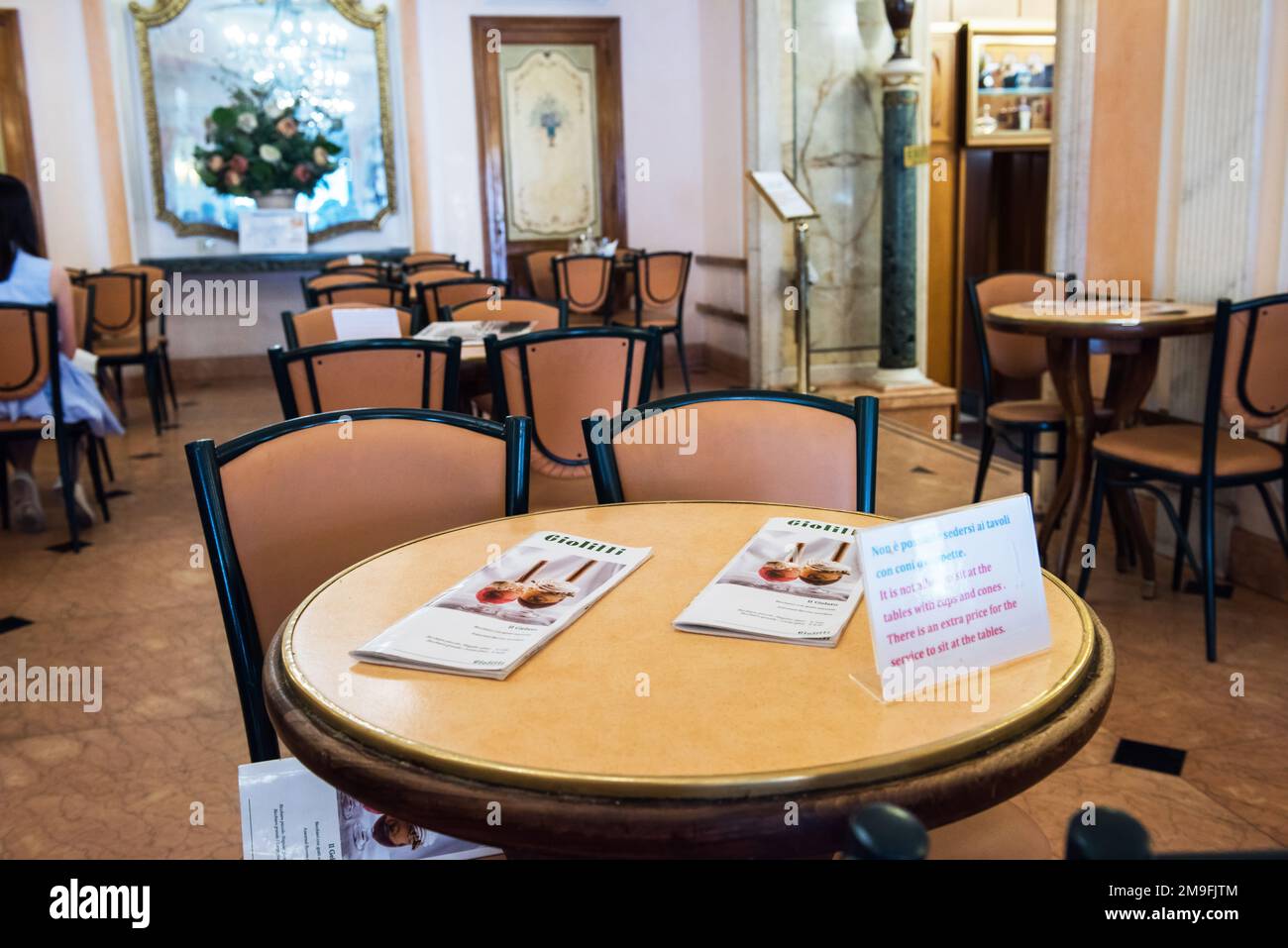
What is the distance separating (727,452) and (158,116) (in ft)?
25.6

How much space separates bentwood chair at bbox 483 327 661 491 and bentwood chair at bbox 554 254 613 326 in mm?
3891

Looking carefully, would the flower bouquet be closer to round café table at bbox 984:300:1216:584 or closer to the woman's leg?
the woman's leg

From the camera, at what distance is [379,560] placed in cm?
Result: 144

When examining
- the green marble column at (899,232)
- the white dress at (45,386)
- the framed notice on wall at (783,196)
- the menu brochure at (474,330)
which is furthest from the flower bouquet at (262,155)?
the menu brochure at (474,330)

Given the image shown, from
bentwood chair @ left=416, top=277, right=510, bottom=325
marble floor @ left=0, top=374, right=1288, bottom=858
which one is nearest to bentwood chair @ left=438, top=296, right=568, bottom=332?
marble floor @ left=0, top=374, right=1288, bottom=858

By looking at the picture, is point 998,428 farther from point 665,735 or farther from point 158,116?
point 158,116

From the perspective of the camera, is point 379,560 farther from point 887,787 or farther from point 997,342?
point 997,342

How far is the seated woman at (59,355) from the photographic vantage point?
13.9 ft

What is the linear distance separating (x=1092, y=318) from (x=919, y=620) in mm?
2508

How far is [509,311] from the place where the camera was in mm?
3900

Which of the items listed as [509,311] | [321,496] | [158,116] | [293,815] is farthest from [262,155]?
[293,815]

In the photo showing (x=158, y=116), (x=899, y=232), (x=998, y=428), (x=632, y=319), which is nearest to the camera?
(x=998, y=428)

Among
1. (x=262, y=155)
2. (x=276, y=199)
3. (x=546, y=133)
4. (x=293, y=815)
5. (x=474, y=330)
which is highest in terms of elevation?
(x=546, y=133)

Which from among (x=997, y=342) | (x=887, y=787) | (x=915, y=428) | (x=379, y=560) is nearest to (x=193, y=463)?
(x=379, y=560)
